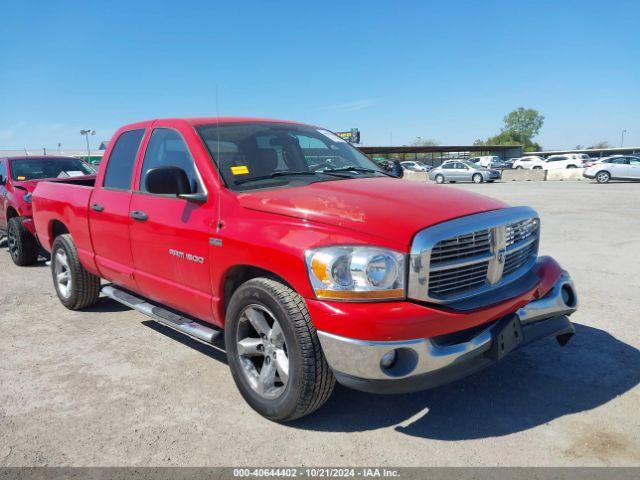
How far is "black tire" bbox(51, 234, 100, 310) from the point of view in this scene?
5184 mm

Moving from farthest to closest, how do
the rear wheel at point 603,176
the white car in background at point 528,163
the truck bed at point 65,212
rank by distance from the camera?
the white car in background at point 528,163 → the rear wheel at point 603,176 → the truck bed at point 65,212

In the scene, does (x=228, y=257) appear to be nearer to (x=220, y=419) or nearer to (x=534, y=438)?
(x=220, y=419)

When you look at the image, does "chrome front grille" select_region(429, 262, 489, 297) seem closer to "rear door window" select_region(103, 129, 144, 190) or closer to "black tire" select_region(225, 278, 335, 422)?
"black tire" select_region(225, 278, 335, 422)

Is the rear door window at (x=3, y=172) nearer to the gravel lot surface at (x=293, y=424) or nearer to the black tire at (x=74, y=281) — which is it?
the black tire at (x=74, y=281)

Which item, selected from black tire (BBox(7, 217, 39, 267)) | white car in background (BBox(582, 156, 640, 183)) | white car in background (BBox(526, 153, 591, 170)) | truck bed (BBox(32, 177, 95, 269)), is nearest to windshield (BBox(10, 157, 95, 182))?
black tire (BBox(7, 217, 39, 267))

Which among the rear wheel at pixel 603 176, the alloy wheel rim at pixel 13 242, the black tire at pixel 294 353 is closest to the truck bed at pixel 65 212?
the alloy wheel rim at pixel 13 242

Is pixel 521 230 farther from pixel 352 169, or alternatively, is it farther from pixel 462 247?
pixel 352 169

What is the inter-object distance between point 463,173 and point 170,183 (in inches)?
1288

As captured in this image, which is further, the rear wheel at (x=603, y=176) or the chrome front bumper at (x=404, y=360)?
the rear wheel at (x=603, y=176)

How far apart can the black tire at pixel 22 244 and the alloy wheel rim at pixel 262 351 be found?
20.3 feet

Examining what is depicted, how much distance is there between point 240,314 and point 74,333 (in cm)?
245

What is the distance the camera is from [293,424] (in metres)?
3.03

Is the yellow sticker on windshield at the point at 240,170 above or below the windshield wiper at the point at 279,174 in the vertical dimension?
above

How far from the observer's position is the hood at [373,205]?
272cm
